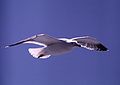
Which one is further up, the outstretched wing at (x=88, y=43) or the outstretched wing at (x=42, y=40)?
the outstretched wing at (x=42, y=40)

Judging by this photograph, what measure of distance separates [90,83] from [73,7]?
0.33 metres

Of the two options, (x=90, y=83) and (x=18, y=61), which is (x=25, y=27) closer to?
(x=18, y=61)

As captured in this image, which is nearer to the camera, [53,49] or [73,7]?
[53,49]

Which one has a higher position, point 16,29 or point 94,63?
point 16,29

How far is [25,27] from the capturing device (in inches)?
43.3

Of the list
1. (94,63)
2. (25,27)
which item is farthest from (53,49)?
(94,63)

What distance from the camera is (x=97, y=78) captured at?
47.0 inches

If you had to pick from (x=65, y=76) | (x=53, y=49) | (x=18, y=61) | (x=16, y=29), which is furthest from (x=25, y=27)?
(x=53, y=49)

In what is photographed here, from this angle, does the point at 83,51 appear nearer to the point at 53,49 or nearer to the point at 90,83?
the point at 90,83

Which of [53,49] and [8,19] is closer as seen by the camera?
[53,49]

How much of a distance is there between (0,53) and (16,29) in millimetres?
136

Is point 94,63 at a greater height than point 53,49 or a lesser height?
lesser

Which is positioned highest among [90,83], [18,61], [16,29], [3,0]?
[3,0]

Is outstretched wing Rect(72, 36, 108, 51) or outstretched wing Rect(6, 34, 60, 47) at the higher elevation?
outstretched wing Rect(6, 34, 60, 47)
